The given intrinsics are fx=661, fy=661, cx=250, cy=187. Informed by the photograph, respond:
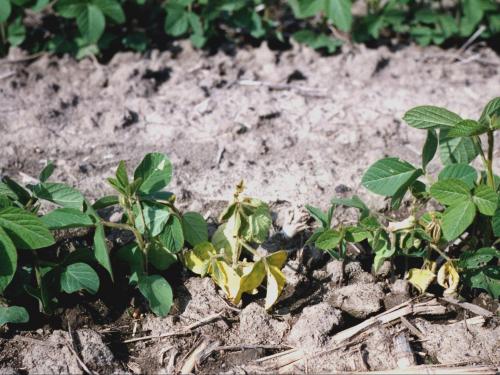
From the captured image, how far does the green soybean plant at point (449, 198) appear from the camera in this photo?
1.83 m

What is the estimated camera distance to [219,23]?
334 centimetres

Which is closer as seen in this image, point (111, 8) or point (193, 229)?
point (193, 229)

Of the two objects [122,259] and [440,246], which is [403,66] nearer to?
[440,246]

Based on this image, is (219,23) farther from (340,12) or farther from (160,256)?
(160,256)

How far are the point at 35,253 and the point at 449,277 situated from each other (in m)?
1.23

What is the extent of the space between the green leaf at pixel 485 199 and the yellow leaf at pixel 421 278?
0.30 meters

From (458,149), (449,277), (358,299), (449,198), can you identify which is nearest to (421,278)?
(449,277)

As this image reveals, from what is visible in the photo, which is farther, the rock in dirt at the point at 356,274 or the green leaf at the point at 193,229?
the rock in dirt at the point at 356,274

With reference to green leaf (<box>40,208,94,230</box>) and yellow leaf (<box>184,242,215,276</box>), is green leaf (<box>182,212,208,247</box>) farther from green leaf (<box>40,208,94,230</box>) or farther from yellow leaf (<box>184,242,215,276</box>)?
green leaf (<box>40,208,94,230</box>)

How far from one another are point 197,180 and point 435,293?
3.16 feet

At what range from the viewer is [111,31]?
10.5 feet

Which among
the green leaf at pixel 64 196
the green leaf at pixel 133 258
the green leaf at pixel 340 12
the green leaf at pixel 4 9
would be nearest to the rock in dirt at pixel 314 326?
the green leaf at pixel 133 258

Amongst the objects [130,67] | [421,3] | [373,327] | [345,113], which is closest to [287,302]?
[373,327]

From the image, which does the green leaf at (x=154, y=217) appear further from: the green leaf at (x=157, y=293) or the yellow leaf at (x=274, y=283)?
the yellow leaf at (x=274, y=283)
